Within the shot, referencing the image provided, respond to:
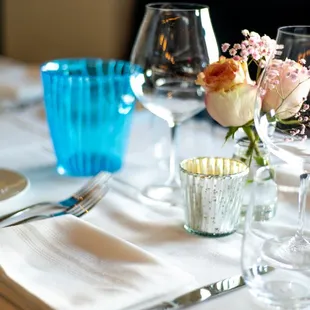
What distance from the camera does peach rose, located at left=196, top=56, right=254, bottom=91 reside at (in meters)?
0.78

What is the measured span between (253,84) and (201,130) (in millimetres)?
524

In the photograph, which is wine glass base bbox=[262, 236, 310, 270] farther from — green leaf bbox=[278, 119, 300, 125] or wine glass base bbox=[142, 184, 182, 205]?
wine glass base bbox=[142, 184, 182, 205]

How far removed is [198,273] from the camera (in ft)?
2.33

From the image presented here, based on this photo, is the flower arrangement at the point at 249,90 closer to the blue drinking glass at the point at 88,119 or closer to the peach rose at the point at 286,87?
the peach rose at the point at 286,87

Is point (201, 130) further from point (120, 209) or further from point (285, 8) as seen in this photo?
point (285, 8)

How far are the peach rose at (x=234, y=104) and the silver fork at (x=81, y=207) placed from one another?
219mm

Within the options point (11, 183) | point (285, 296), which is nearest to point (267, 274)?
point (285, 296)

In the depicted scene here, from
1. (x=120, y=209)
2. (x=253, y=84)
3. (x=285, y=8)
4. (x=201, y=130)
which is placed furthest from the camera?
(x=285, y=8)

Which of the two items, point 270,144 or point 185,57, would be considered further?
point 185,57

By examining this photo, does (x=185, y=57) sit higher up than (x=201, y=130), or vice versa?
(x=185, y=57)

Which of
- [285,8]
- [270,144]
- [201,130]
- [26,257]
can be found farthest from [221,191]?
[285,8]

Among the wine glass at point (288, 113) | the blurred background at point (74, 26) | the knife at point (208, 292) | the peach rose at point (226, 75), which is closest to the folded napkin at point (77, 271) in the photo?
the knife at point (208, 292)

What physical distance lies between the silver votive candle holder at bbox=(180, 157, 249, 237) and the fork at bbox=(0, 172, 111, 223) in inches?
6.6

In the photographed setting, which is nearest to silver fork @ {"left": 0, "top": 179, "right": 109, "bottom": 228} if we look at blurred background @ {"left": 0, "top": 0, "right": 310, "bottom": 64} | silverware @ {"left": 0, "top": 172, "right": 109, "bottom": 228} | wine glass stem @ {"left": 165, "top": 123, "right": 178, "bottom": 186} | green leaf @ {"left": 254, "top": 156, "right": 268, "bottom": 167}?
silverware @ {"left": 0, "top": 172, "right": 109, "bottom": 228}
